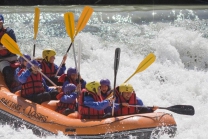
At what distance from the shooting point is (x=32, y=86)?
19.1 ft

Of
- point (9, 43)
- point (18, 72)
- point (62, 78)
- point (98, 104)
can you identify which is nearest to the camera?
point (98, 104)

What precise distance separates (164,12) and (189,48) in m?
2.52

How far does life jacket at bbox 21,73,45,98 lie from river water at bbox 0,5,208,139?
531 mm

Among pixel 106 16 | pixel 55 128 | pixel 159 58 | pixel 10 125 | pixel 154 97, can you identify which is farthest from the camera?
pixel 106 16

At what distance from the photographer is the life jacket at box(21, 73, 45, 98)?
19.1 ft

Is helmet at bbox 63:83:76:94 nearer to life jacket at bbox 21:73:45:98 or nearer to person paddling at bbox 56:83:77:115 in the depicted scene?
person paddling at bbox 56:83:77:115

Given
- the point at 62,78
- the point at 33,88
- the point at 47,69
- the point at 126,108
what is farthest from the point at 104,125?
the point at 47,69

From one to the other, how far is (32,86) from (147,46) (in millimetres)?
4141

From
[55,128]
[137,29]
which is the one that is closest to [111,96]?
[55,128]

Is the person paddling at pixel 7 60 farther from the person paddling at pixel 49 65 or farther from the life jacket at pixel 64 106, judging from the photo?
the life jacket at pixel 64 106

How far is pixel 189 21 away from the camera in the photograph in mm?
10883

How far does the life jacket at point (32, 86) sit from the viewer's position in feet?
19.1

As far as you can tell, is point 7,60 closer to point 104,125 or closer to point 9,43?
point 9,43

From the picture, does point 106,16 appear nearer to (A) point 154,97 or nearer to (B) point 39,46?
(B) point 39,46
